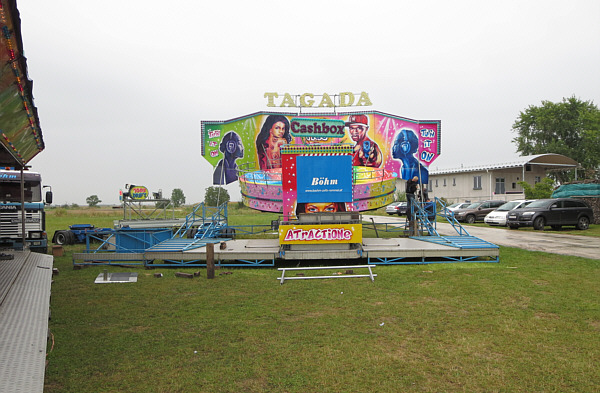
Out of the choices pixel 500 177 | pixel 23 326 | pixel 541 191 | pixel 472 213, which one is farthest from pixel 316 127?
pixel 500 177

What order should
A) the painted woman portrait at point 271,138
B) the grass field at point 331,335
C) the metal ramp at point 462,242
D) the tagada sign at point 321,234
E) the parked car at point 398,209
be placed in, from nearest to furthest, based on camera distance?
the grass field at point 331,335 < the tagada sign at point 321,234 < the metal ramp at point 462,242 < the painted woman portrait at point 271,138 < the parked car at point 398,209

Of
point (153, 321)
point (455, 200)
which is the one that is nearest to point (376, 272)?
point (153, 321)

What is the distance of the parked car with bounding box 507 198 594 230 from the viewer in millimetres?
22859

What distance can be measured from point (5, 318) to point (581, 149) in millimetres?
62793

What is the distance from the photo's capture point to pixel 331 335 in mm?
5797

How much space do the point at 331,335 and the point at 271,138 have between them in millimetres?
13336

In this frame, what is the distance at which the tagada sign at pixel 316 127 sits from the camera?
1531 centimetres

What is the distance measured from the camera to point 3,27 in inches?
127

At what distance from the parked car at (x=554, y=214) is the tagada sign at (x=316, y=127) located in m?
13.6

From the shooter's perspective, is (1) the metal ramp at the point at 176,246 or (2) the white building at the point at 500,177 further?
(2) the white building at the point at 500,177

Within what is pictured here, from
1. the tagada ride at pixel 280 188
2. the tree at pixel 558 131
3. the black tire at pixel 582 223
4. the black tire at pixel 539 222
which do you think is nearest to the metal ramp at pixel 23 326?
the tagada ride at pixel 280 188

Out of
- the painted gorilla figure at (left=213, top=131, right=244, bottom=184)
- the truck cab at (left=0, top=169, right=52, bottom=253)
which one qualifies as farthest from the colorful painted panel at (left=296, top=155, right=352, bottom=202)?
the truck cab at (left=0, top=169, right=52, bottom=253)

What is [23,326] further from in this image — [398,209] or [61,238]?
[398,209]

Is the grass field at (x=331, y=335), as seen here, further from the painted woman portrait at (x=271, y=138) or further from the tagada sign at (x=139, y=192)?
the tagada sign at (x=139, y=192)
